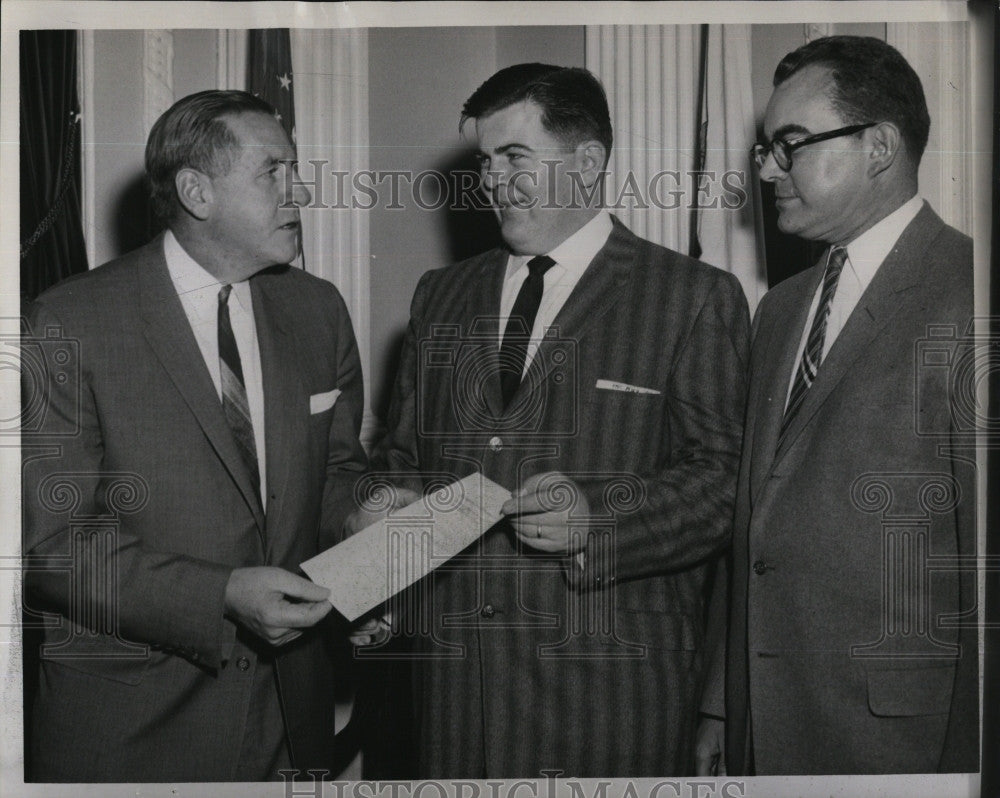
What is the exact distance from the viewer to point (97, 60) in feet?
6.73

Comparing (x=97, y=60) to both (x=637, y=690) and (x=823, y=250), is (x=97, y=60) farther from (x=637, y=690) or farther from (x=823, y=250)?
(x=637, y=690)

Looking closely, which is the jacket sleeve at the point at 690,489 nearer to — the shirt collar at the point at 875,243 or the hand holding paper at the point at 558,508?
the hand holding paper at the point at 558,508

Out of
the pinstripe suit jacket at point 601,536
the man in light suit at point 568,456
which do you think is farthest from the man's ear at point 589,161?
the pinstripe suit jacket at point 601,536

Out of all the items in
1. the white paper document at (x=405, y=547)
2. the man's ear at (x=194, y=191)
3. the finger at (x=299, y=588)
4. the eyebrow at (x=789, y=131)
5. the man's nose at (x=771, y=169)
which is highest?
the eyebrow at (x=789, y=131)

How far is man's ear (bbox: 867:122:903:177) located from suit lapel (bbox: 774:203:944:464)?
14 centimetres

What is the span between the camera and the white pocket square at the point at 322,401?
2.05 m

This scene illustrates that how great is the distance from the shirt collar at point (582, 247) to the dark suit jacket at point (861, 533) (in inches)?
13.6

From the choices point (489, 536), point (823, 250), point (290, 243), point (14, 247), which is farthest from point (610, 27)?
point (14, 247)

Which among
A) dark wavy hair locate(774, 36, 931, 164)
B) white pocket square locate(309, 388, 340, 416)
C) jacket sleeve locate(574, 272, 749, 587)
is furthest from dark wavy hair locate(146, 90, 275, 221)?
dark wavy hair locate(774, 36, 931, 164)

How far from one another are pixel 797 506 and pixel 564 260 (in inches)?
25.6

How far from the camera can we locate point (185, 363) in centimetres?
198

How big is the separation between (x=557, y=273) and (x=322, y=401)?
53cm

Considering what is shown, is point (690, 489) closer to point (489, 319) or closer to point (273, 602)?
point (489, 319)

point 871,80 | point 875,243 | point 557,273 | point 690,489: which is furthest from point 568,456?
point 871,80
